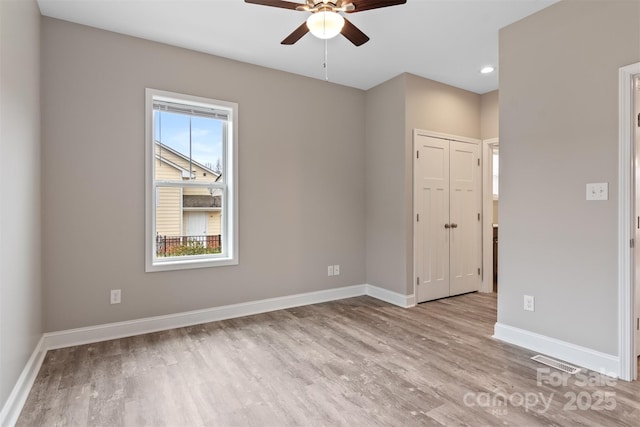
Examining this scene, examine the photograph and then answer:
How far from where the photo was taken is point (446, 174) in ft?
14.3

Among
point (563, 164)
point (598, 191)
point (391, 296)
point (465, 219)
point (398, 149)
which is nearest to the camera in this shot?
point (598, 191)

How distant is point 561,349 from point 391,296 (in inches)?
73.8

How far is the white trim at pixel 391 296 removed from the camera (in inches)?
159

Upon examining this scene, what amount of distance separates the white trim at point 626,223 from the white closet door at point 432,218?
2.00 m

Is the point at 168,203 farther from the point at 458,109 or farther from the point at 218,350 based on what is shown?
the point at 458,109

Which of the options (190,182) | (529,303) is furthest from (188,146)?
Answer: (529,303)

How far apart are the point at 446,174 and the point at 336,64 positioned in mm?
1944

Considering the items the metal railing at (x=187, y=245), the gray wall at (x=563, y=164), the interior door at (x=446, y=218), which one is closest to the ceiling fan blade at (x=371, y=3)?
the gray wall at (x=563, y=164)

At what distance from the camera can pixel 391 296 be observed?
4.22 m

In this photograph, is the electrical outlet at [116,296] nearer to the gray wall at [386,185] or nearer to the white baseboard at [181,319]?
the white baseboard at [181,319]

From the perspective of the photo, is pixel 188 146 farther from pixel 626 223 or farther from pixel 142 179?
pixel 626 223

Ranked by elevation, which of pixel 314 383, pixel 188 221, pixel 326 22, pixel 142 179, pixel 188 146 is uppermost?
pixel 326 22

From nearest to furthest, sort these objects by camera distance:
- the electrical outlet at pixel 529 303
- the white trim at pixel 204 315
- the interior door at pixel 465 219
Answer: the electrical outlet at pixel 529 303 < the white trim at pixel 204 315 < the interior door at pixel 465 219

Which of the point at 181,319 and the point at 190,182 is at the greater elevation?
the point at 190,182
